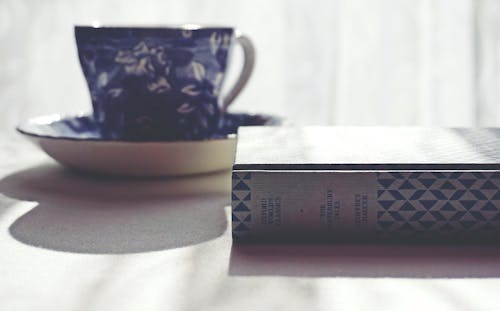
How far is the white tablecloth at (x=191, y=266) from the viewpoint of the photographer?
37cm

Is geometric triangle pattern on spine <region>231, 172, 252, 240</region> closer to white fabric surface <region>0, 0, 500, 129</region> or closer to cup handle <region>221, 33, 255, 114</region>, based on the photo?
cup handle <region>221, 33, 255, 114</region>

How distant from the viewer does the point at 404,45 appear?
3.44ft

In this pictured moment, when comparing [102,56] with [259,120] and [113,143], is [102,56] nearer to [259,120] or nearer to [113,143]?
[113,143]

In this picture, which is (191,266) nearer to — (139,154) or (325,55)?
(139,154)

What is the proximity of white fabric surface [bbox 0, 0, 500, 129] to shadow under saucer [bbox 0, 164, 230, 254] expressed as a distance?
1.33 ft

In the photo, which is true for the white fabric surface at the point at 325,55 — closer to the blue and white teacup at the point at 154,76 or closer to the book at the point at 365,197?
the blue and white teacup at the point at 154,76

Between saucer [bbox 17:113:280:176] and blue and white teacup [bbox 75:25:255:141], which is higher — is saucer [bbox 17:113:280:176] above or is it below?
below

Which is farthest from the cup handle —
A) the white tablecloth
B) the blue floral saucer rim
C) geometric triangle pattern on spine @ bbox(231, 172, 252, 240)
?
geometric triangle pattern on spine @ bbox(231, 172, 252, 240)

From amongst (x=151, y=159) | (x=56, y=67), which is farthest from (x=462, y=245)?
(x=56, y=67)

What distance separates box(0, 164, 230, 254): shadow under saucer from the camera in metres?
0.47

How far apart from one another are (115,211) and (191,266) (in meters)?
0.14

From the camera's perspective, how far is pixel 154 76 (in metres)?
0.63

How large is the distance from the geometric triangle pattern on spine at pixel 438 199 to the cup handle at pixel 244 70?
31 centimetres

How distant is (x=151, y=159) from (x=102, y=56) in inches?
4.1
